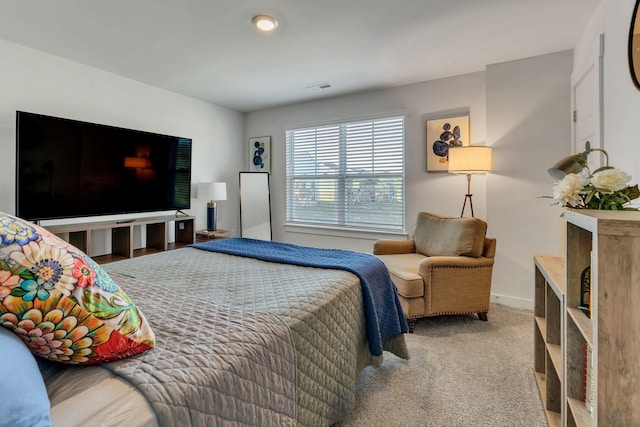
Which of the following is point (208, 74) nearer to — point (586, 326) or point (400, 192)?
point (400, 192)

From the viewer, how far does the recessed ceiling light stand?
2.25 m

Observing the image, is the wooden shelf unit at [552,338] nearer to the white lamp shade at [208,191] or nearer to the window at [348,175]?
the window at [348,175]

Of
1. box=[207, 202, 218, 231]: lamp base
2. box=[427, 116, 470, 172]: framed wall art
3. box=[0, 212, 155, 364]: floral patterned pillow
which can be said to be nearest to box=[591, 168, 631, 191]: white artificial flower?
box=[0, 212, 155, 364]: floral patterned pillow

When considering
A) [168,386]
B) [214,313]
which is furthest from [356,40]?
[168,386]

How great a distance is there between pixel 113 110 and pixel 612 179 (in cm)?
400

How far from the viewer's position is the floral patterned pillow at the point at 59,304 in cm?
67

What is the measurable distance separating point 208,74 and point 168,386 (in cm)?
328

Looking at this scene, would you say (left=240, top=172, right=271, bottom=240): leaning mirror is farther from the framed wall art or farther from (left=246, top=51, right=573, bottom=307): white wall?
the framed wall art

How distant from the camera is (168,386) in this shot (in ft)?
2.50

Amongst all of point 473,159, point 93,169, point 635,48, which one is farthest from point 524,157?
point 93,169

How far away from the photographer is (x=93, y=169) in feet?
9.87

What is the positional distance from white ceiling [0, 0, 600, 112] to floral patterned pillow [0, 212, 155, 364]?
197 cm

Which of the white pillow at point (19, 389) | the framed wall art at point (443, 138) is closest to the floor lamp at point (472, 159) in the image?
the framed wall art at point (443, 138)

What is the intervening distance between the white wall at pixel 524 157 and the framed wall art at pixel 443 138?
0.25 meters
